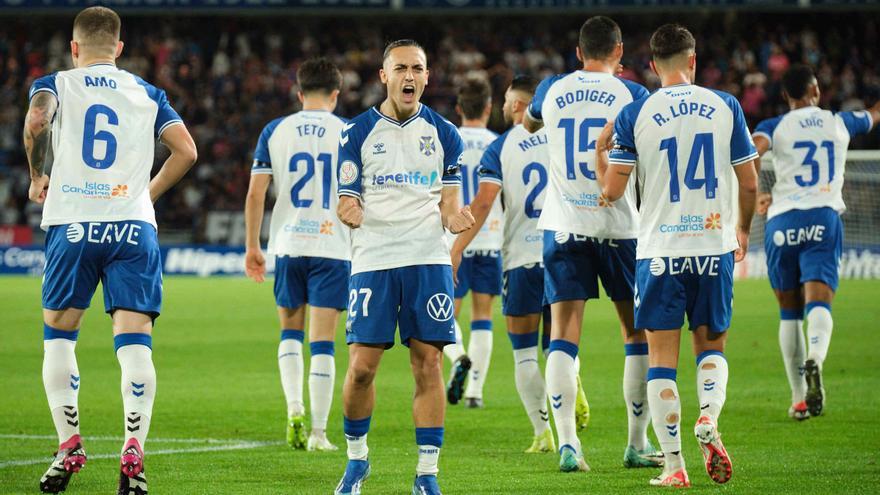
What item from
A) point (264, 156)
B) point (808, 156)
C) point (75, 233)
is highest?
point (808, 156)

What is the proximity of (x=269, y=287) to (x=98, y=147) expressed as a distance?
674 inches

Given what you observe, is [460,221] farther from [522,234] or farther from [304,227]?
[304,227]

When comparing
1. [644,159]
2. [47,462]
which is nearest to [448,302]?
[644,159]

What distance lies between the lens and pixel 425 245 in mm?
6090

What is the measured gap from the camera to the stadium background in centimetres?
735

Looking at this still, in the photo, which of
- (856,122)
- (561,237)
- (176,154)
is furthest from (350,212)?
(856,122)

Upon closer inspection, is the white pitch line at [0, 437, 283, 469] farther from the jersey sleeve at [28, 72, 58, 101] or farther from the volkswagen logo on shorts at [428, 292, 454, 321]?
the volkswagen logo on shorts at [428, 292, 454, 321]

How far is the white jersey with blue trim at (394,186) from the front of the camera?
609 cm

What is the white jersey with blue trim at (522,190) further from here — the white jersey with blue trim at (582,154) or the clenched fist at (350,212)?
the clenched fist at (350,212)

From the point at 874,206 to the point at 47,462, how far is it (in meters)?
17.5

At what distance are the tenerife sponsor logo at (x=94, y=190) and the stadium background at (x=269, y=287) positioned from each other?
151cm

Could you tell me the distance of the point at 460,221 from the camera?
605cm

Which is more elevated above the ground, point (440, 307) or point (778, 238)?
point (778, 238)

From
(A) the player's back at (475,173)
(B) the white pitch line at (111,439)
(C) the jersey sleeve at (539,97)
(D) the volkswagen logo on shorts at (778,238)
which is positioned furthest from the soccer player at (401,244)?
(D) the volkswagen logo on shorts at (778,238)
